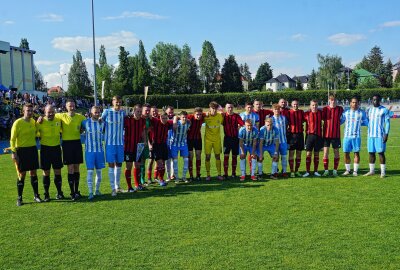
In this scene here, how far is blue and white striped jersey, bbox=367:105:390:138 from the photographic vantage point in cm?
961

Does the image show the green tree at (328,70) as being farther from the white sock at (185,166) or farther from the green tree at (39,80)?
the white sock at (185,166)

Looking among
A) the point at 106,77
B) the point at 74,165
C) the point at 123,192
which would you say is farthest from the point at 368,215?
the point at 106,77

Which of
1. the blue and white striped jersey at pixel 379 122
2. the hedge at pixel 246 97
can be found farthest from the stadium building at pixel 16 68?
the blue and white striped jersey at pixel 379 122

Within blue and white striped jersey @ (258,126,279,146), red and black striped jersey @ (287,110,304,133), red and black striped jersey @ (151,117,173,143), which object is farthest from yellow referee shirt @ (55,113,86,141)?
red and black striped jersey @ (287,110,304,133)

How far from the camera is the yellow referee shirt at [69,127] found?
7.95 m

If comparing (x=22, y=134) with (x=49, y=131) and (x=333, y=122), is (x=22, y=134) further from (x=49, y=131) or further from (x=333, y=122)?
(x=333, y=122)

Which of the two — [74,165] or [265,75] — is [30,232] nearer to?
[74,165]

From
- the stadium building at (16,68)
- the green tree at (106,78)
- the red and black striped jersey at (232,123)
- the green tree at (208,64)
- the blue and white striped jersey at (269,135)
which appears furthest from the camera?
the green tree at (208,64)

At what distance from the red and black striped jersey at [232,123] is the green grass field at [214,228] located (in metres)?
1.53

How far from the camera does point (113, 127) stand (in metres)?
8.33

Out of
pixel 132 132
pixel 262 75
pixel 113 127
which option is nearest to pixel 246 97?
pixel 262 75

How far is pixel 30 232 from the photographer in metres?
5.96

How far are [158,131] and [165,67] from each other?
242ft

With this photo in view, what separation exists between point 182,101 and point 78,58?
40.8 m
